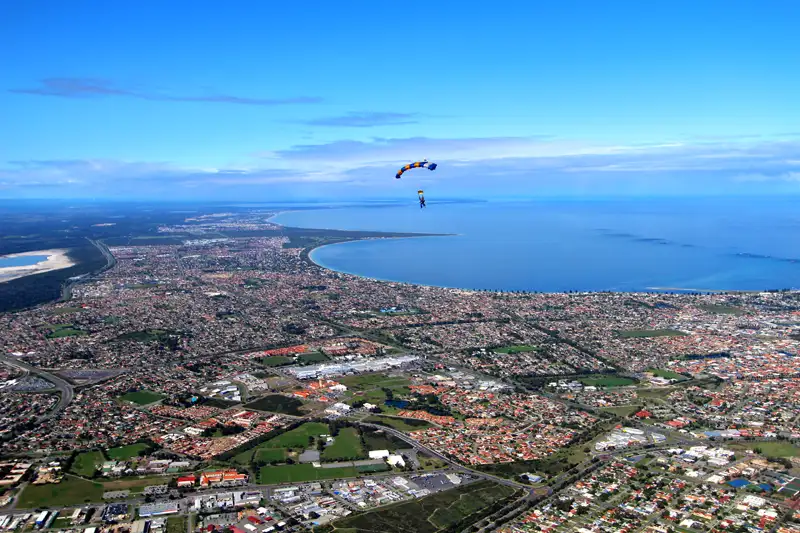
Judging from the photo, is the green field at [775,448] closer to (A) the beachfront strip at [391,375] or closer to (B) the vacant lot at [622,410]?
(A) the beachfront strip at [391,375]

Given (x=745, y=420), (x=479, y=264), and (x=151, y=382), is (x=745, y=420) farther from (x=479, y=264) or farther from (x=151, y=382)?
(x=479, y=264)

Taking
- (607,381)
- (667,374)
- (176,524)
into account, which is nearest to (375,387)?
(607,381)

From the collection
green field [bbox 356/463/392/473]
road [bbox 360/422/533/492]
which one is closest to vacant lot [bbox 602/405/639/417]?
road [bbox 360/422/533/492]

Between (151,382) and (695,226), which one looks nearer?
(151,382)

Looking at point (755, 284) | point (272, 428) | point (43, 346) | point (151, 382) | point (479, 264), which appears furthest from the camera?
point (479, 264)

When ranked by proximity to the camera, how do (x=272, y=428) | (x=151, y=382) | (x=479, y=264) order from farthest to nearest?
(x=479, y=264)
(x=151, y=382)
(x=272, y=428)

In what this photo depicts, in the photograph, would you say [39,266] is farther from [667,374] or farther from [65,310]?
[667,374]

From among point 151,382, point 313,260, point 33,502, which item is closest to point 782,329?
point 151,382
